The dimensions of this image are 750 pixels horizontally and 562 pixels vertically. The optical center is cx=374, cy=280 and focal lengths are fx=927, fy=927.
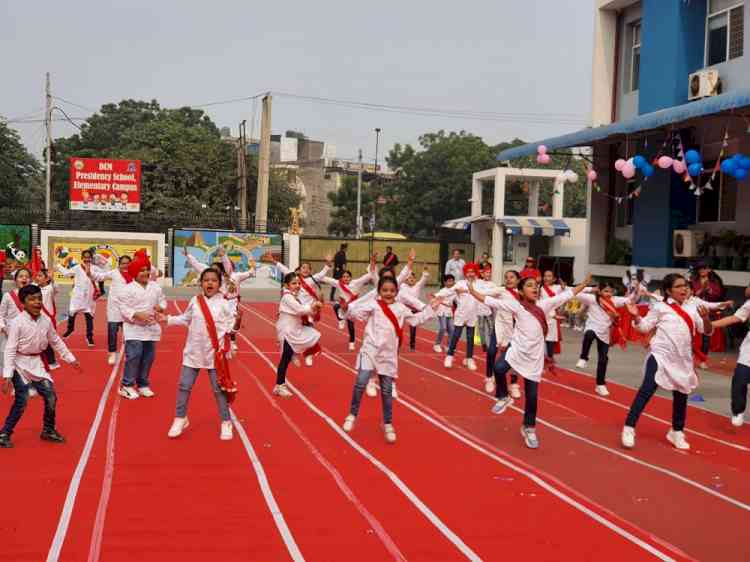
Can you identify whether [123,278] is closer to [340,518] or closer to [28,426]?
[28,426]

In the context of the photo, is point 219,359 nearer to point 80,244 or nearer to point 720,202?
point 720,202

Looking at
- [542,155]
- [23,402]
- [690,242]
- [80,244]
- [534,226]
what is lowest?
[23,402]

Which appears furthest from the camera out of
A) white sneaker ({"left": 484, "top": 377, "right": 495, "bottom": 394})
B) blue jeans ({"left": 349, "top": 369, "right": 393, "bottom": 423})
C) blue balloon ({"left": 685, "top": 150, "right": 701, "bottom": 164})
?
blue balloon ({"left": 685, "top": 150, "right": 701, "bottom": 164})

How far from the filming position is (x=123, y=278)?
12.4 metres

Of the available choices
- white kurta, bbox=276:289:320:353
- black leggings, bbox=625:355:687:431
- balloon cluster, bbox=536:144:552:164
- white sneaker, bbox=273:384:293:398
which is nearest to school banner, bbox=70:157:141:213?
balloon cluster, bbox=536:144:552:164

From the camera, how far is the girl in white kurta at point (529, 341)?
9.69m

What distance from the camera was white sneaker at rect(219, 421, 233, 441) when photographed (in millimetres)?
9352

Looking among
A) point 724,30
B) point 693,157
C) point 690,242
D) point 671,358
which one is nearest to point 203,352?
point 671,358

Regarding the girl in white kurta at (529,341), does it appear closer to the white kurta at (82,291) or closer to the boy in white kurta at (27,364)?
the boy in white kurta at (27,364)

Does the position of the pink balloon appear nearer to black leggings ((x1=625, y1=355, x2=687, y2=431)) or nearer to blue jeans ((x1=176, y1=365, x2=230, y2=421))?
black leggings ((x1=625, y1=355, x2=687, y2=431))

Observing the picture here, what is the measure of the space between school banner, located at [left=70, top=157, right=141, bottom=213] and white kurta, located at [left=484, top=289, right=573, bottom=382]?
3634 cm

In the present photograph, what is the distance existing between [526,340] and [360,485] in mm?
2966

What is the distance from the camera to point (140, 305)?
1182 cm

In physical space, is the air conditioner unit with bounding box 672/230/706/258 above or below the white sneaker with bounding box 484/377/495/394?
above
